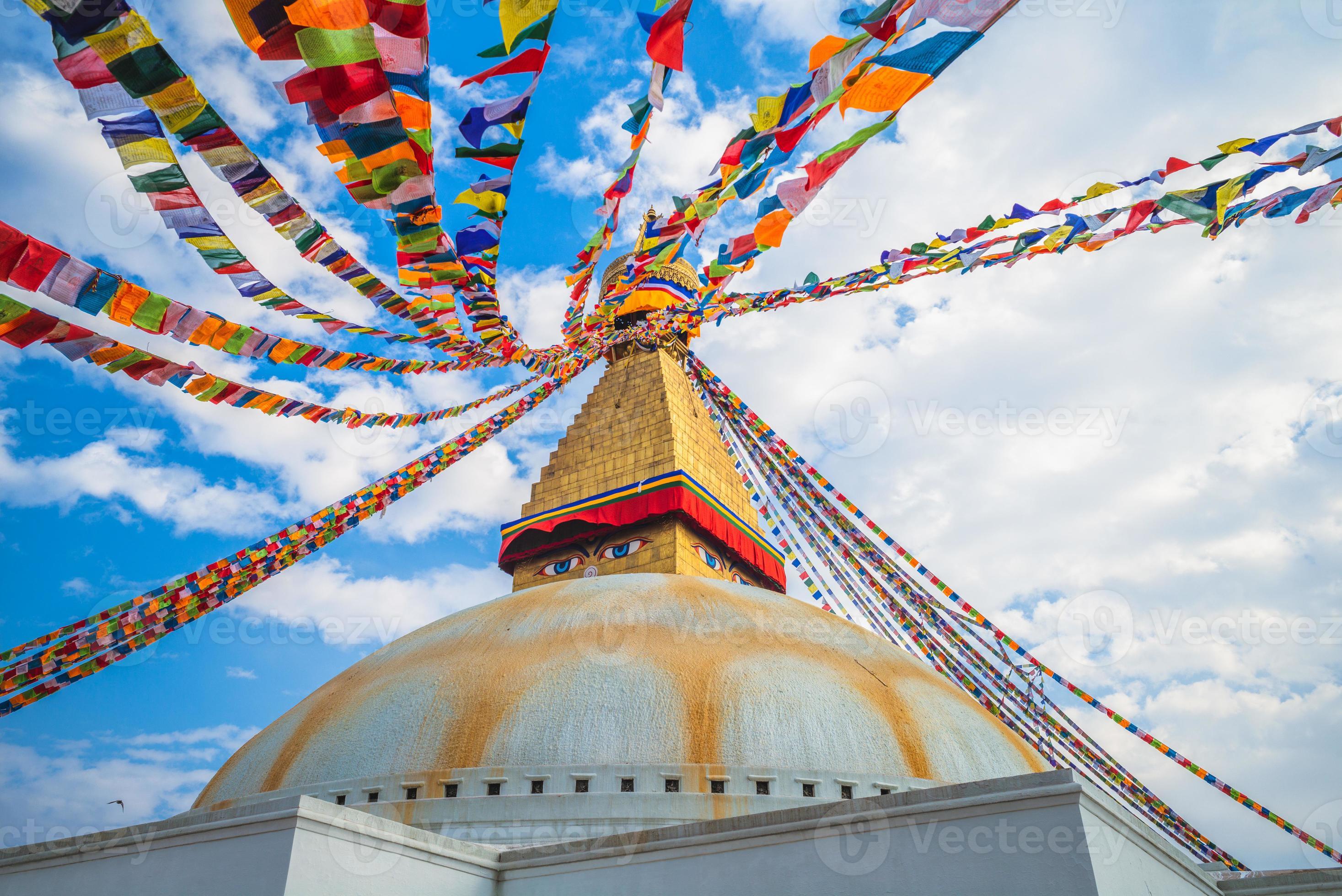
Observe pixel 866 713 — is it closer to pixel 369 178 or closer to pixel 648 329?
pixel 369 178

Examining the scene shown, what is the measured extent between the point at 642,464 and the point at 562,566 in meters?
1.73

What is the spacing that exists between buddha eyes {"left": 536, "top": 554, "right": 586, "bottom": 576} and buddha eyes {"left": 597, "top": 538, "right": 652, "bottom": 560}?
30 cm

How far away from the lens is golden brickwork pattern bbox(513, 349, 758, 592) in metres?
10.9

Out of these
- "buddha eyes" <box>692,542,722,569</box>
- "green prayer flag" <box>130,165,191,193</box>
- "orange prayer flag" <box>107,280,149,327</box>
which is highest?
"buddha eyes" <box>692,542,722,569</box>

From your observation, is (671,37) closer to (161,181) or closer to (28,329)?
(161,181)

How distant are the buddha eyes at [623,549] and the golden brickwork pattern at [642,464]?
41 mm

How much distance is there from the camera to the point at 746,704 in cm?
652

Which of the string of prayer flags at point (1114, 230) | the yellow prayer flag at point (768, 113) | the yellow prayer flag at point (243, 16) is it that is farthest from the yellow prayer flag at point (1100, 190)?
the yellow prayer flag at point (243, 16)

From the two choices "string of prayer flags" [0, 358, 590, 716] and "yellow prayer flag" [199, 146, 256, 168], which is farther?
"string of prayer flags" [0, 358, 590, 716]

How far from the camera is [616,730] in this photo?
6.38m

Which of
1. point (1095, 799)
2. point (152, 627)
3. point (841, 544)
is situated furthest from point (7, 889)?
point (841, 544)

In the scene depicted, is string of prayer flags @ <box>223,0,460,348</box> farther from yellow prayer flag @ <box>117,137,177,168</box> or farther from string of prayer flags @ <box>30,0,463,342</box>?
yellow prayer flag @ <box>117,137,177,168</box>

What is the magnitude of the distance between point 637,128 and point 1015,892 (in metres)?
4.62

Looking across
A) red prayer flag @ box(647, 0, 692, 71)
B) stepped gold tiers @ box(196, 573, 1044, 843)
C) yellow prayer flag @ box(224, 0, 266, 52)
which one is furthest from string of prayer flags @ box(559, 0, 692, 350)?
stepped gold tiers @ box(196, 573, 1044, 843)
